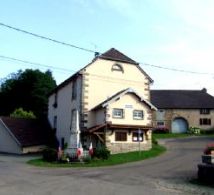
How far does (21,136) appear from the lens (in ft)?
148

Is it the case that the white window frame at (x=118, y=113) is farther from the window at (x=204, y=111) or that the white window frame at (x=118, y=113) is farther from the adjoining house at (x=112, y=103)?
the window at (x=204, y=111)

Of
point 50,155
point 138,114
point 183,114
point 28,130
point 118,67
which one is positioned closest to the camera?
point 50,155

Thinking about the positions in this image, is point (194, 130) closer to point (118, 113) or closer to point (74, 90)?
point (74, 90)

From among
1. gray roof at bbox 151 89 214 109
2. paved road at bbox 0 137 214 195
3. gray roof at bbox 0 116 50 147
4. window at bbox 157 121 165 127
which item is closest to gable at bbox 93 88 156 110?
A: gray roof at bbox 0 116 50 147

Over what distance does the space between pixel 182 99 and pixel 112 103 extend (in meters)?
34.4

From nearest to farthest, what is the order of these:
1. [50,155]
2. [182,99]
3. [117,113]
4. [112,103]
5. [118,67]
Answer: [50,155] → [112,103] → [117,113] → [118,67] → [182,99]

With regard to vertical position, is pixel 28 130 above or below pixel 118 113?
below

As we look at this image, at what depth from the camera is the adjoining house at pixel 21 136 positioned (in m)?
43.8

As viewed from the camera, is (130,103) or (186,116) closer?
(130,103)

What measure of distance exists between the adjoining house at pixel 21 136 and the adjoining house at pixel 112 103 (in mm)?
2975

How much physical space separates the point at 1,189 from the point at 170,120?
5439 centimetres

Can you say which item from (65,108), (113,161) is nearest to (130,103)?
(65,108)

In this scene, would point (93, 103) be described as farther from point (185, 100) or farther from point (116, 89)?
point (185, 100)

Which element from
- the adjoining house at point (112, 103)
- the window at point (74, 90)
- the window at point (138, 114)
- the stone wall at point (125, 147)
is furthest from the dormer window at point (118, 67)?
the stone wall at point (125, 147)
